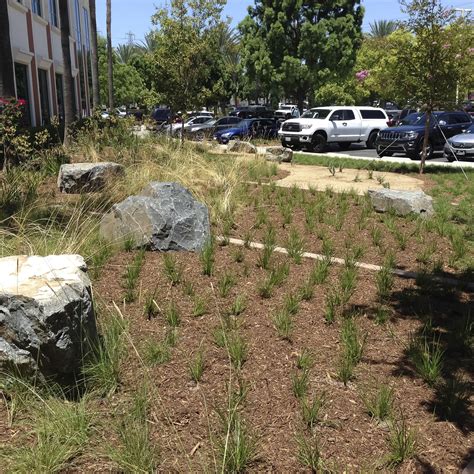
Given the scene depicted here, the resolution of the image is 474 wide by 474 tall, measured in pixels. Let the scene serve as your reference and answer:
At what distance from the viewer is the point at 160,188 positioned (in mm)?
6113

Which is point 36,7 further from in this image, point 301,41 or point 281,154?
point 301,41

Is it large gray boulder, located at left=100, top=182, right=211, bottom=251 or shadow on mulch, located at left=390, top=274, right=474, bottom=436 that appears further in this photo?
large gray boulder, located at left=100, top=182, right=211, bottom=251

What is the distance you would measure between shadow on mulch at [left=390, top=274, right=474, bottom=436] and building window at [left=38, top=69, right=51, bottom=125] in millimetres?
19205

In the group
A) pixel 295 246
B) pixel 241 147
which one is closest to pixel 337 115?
pixel 241 147

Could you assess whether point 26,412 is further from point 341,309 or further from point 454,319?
point 454,319

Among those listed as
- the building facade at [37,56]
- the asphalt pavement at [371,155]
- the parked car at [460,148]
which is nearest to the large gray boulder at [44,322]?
the building facade at [37,56]

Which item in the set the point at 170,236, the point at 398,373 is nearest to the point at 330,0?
the point at 170,236

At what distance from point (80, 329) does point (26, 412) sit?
539 mm

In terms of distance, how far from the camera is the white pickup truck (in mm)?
21672

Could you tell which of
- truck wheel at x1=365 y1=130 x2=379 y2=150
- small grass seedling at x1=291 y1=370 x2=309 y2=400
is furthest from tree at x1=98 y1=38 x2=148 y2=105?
small grass seedling at x1=291 y1=370 x2=309 y2=400

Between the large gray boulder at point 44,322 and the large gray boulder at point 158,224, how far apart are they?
2.36m

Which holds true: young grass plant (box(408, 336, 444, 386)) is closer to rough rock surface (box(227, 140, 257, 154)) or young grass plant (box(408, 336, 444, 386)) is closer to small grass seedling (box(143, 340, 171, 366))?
small grass seedling (box(143, 340, 171, 366))

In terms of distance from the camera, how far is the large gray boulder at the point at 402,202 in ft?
25.1

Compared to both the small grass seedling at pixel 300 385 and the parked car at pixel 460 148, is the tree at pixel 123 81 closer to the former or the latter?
the parked car at pixel 460 148
